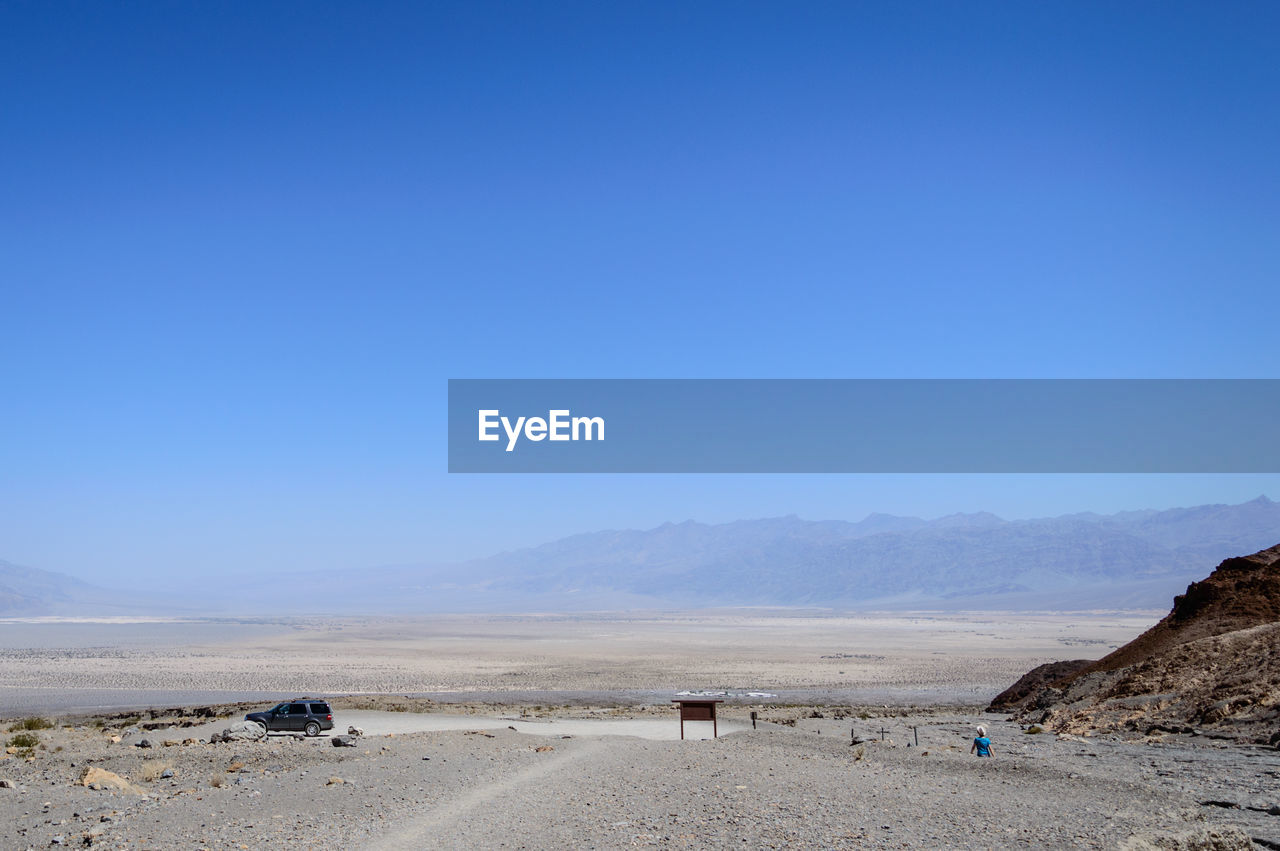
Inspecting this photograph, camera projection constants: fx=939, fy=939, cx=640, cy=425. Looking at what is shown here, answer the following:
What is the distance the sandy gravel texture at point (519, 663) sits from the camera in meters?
51.7

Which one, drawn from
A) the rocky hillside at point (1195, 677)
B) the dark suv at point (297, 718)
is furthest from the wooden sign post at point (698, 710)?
the rocky hillside at point (1195, 677)

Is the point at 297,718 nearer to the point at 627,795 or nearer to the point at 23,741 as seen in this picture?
the point at 23,741

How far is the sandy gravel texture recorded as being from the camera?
51.7 metres

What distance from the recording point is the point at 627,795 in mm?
15766

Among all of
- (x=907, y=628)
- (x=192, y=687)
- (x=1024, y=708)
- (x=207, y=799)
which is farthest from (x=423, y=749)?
(x=907, y=628)

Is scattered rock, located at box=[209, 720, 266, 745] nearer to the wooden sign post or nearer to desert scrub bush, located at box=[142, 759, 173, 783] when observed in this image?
desert scrub bush, located at box=[142, 759, 173, 783]

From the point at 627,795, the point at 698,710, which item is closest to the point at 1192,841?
the point at 627,795

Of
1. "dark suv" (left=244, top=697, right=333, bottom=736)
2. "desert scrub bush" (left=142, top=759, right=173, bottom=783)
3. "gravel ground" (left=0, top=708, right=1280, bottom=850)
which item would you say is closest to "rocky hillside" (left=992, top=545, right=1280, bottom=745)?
"gravel ground" (left=0, top=708, right=1280, bottom=850)

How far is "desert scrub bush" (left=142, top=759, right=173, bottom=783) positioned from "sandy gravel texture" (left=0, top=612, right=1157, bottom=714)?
27031 mm

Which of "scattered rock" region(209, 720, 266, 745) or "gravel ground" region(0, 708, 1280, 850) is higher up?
"gravel ground" region(0, 708, 1280, 850)

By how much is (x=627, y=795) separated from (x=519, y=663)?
61.1m

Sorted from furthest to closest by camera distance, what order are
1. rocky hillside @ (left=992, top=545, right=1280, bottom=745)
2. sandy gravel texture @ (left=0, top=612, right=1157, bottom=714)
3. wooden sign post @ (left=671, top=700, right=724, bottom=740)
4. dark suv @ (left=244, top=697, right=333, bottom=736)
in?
sandy gravel texture @ (left=0, top=612, right=1157, bottom=714) → dark suv @ (left=244, top=697, right=333, bottom=736) → rocky hillside @ (left=992, top=545, right=1280, bottom=745) → wooden sign post @ (left=671, top=700, right=724, bottom=740)

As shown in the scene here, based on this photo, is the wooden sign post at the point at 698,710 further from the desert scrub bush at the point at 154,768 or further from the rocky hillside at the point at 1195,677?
the desert scrub bush at the point at 154,768

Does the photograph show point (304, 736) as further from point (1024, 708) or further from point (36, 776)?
point (1024, 708)
